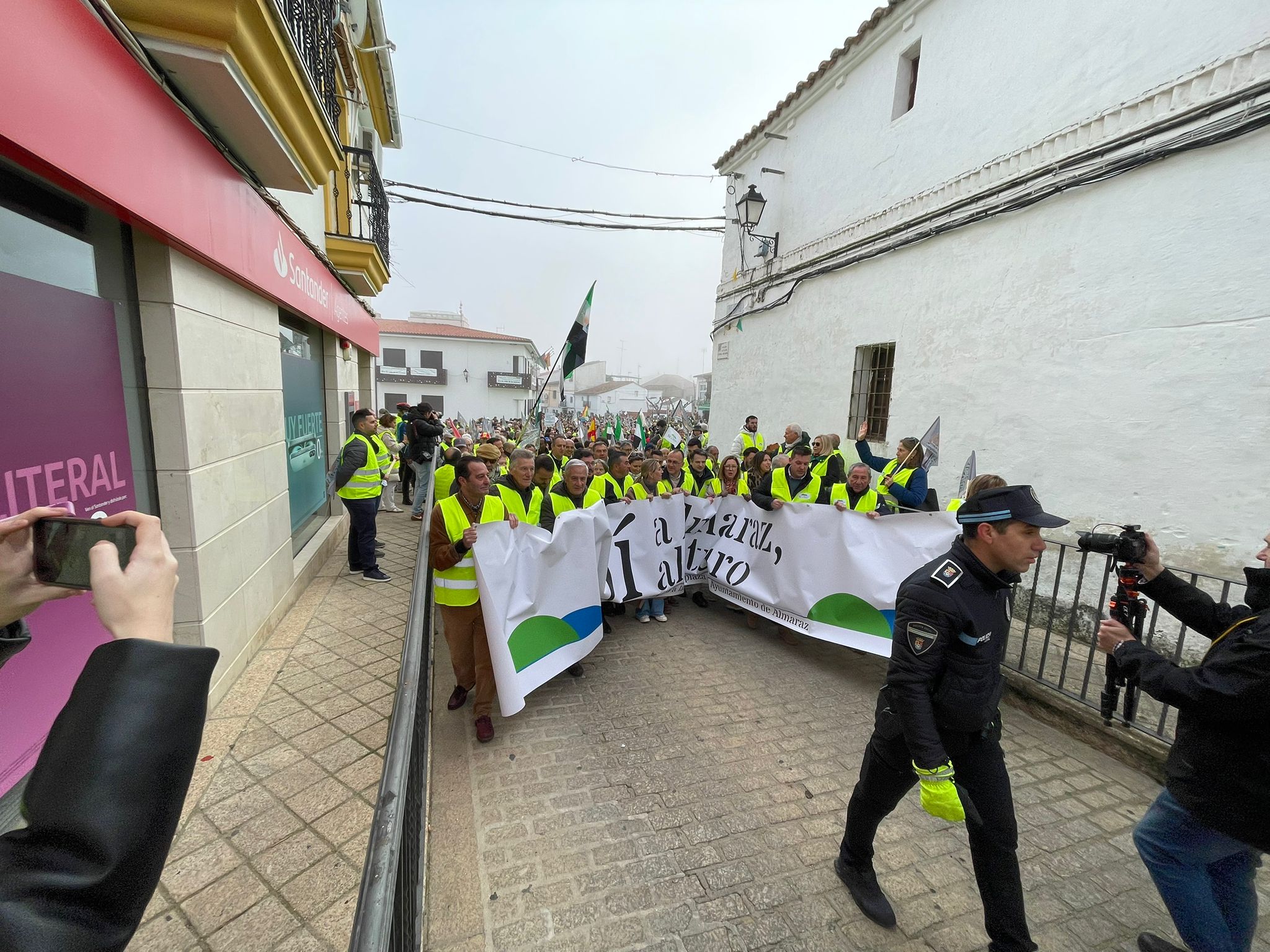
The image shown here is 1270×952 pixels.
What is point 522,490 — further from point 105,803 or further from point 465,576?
point 105,803

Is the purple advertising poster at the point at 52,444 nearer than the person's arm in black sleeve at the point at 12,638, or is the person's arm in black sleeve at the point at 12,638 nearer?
the person's arm in black sleeve at the point at 12,638

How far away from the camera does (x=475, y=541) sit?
3590mm

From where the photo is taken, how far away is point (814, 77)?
9656 millimetres

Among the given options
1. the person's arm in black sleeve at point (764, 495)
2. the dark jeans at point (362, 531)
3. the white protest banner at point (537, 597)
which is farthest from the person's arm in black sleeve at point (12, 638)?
the dark jeans at point (362, 531)

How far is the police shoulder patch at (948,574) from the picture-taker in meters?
2.23

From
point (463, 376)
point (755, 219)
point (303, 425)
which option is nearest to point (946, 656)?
point (303, 425)

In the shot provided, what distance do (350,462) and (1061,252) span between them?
7.77 m

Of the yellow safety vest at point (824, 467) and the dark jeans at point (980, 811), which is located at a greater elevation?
the yellow safety vest at point (824, 467)

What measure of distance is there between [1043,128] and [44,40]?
8.10 m

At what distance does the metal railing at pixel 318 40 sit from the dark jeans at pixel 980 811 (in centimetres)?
514

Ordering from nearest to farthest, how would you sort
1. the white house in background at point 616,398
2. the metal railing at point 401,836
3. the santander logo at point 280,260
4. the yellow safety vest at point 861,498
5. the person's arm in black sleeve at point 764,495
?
the metal railing at point 401,836, the santander logo at point 280,260, the yellow safety vest at point 861,498, the person's arm in black sleeve at point 764,495, the white house in background at point 616,398

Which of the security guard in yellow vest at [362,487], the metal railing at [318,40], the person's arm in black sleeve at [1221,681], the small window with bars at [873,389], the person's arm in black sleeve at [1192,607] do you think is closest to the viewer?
the person's arm in black sleeve at [1221,681]

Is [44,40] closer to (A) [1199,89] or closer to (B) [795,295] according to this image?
(A) [1199,89]

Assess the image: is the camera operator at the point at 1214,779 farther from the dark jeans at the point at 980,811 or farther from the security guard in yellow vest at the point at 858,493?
the security guard in yellow vest at the point at 858,493
